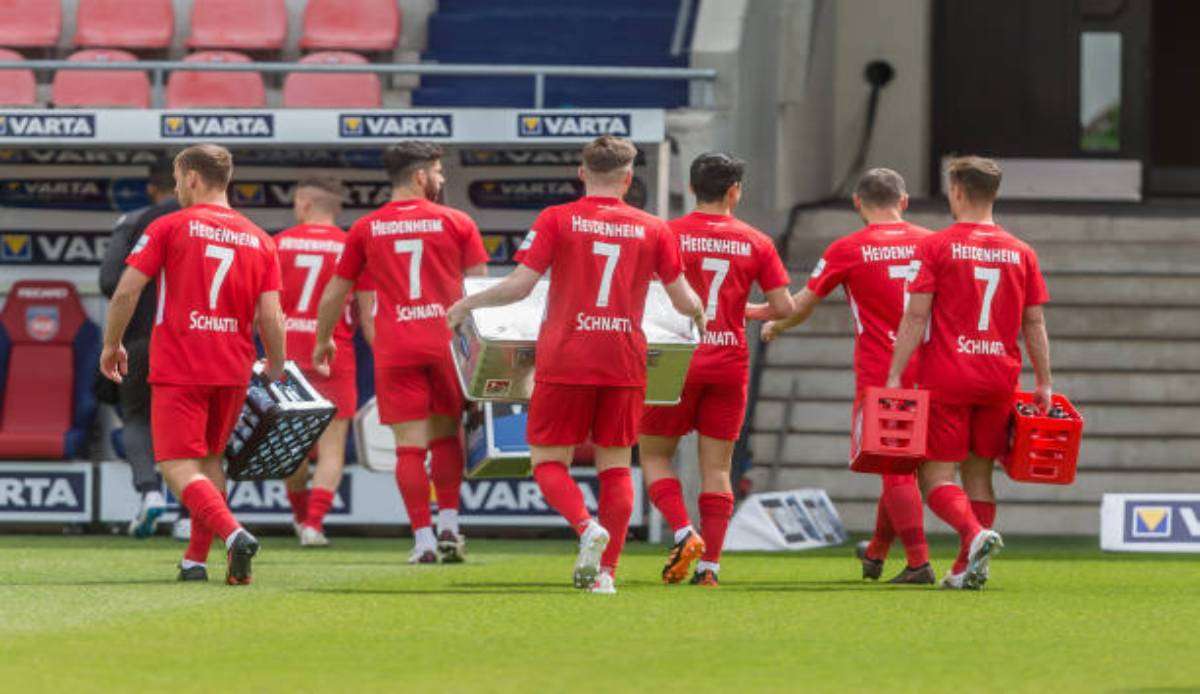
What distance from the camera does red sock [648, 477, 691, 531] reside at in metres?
11.0

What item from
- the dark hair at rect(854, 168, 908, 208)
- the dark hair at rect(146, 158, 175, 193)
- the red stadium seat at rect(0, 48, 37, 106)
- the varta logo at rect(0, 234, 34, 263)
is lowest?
the varta logo at rect(0, 234, 34, 263)

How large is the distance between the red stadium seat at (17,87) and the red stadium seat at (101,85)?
1.35ft

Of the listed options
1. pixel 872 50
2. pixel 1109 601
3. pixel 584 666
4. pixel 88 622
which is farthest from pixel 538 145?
pixel 872 50

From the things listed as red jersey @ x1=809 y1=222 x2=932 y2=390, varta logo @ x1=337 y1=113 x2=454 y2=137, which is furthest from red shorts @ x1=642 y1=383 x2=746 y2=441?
varta logo @ x1=337 y1=113 x2=454 y2=137

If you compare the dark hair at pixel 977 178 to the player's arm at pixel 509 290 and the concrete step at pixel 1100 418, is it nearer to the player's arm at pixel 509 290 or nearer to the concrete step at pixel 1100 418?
the player's arm at pixel 509 290

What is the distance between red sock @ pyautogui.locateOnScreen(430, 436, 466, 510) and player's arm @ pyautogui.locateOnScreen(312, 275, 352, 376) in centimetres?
71

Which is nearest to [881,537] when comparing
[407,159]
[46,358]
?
[407,159]

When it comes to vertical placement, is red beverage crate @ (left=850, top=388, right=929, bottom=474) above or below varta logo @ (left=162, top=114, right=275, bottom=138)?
below

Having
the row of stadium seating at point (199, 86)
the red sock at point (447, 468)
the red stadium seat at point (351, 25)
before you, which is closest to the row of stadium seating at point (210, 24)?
the red stadium seat at point (351, 25)

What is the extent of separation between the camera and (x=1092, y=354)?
17.4 m

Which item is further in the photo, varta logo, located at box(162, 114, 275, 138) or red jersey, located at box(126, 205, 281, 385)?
varta logo, located at box(162, 114, 275, 138)

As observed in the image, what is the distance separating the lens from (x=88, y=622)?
29.0ft

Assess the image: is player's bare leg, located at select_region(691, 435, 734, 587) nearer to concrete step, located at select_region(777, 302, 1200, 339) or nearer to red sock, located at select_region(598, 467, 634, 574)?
red sock, located at select_region(598, 467, 634, 574)

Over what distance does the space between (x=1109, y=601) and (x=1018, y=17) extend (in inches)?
548
